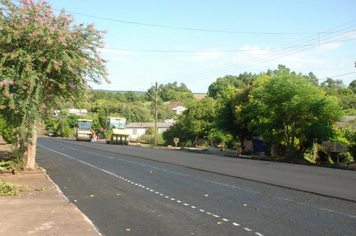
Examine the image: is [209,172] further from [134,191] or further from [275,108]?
[275,108]

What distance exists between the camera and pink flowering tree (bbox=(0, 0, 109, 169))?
12.7 meters

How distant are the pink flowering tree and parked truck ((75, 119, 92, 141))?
1761 inches

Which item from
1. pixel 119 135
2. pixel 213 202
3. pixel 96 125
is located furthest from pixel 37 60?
pixel 96 125

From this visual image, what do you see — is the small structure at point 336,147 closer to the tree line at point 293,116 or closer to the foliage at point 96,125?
Answer: the tree line at point 293,116

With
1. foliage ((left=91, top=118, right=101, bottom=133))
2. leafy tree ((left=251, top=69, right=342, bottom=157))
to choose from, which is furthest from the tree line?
foliage ((left=91, top=118, right=101, bottom=133))

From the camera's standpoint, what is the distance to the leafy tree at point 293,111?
1003 inches

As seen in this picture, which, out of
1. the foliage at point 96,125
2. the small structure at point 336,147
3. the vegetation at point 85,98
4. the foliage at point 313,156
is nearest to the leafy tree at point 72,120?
the foliage at point 96,125

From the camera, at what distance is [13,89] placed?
42.4 ft

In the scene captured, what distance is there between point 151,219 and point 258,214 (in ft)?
7.87

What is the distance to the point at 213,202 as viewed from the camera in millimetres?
10070

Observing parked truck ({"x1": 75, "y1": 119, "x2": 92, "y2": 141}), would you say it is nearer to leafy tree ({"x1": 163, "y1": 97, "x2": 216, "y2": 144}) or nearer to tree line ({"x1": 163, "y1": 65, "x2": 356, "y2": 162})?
leafy tree ({"x1": 163, "y1": 97, "x2": 216, "y2": 144})

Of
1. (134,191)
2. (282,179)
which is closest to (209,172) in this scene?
(282,179)

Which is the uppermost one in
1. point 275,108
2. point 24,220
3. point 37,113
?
point 275,108

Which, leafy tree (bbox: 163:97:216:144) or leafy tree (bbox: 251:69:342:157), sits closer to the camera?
leafy tree (bbox: 251:69:342:157)
